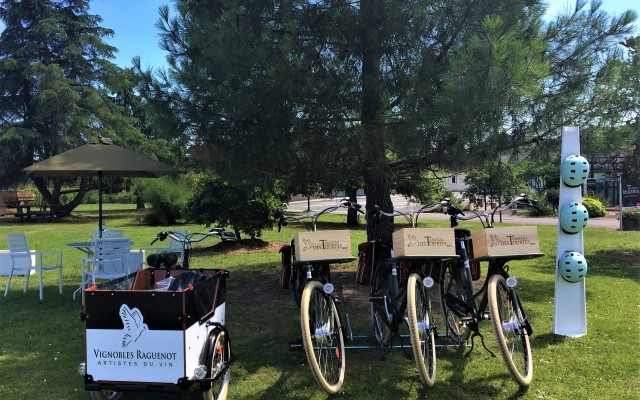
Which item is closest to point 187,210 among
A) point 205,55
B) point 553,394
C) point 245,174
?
point 245,174

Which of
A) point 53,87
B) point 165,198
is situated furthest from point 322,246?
point 53,87

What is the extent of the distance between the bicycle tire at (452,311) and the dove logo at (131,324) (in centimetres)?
234

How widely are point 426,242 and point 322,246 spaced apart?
79 cm

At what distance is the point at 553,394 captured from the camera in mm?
3527

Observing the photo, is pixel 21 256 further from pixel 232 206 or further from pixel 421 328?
pixel 421 328

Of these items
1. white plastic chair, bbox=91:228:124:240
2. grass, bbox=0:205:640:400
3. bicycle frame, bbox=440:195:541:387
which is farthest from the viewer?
white plastic chair, bbox=91:228:124:240

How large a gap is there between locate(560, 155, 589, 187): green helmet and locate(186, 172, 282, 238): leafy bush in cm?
688

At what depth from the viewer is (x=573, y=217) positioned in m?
4.69

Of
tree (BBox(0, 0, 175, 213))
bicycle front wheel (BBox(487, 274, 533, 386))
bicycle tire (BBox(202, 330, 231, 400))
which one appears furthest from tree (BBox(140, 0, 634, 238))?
tree (BBox(0, 0, 175, 213))

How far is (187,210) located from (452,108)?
27.9 ft

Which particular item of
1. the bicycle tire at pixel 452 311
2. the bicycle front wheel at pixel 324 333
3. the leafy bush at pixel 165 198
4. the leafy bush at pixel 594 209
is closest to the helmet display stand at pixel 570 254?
the bicycle tire at pixel 452 311

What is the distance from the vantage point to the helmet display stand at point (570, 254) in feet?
15.4

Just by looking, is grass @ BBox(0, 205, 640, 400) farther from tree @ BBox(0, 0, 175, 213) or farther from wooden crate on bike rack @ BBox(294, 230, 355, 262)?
tree @ BBox(0, 0, 175, 213)

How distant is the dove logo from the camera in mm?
3025
